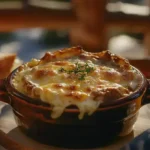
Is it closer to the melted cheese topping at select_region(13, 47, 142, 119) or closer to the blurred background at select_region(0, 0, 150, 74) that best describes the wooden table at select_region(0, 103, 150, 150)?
the melted cheese topping at select_region(13, 47, 142, 119)

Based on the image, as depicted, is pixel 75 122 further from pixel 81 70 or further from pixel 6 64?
pixel 6 64

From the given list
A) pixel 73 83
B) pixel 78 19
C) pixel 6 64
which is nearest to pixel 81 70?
pixel 73 83

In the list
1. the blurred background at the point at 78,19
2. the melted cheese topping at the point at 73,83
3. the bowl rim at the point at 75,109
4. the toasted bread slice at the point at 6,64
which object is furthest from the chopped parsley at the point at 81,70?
the blurred background at the point at 78,19

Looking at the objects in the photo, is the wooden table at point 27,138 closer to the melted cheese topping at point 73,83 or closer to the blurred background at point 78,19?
the melted cheese topping at point 73,83

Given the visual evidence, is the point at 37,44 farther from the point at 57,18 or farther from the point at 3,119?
the point at 3,119

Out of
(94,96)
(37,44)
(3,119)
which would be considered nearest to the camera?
(94,96)

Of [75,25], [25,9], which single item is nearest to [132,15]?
[75,25]
